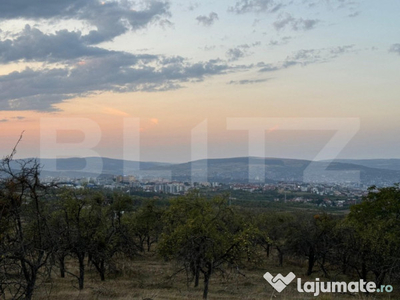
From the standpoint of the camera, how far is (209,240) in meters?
16.2

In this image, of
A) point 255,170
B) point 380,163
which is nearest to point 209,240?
point 255,170

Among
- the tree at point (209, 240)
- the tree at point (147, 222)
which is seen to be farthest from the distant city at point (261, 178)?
the tree at point (209, 240)

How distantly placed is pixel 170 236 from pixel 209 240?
2966 millimetres

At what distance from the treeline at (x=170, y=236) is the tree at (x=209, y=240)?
5 centimetres

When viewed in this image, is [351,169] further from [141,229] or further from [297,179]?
[141,229]

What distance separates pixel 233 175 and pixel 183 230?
14634 centimetres

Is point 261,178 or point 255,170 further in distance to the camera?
point 255,170

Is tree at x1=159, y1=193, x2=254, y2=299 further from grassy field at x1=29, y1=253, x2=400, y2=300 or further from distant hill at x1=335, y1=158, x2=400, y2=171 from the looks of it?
distant hill at x1=335, y1=158, x2=400, y2=171

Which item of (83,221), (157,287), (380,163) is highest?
(83,221)

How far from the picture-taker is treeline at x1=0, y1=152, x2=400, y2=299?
345 inches

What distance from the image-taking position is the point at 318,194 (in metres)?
130

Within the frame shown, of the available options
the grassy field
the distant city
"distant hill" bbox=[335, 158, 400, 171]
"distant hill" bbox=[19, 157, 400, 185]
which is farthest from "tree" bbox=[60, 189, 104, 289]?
"distant hill" bbox=[335, 158, 400, 171]

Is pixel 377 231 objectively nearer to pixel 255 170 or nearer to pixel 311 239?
pixel 311 239

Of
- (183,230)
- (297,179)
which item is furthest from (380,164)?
(183,230)
